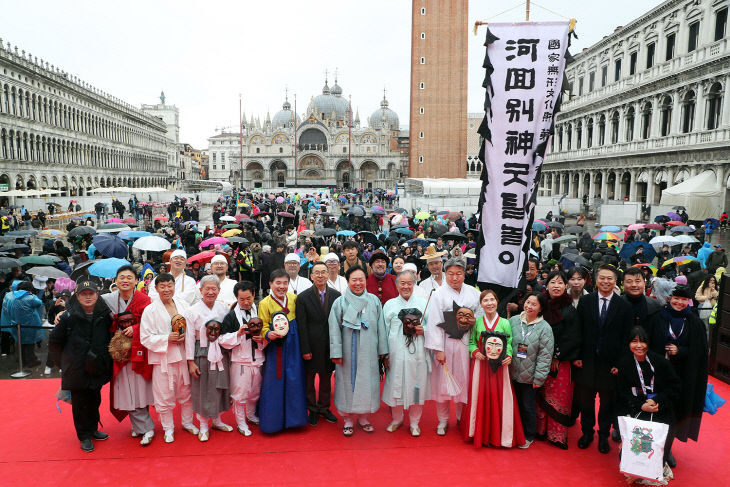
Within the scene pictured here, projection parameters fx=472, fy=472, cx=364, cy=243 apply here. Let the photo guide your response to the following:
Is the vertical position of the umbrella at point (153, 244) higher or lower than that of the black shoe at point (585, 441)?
higher

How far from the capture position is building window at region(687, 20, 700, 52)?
23.8 meters

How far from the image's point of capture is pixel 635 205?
808 inches

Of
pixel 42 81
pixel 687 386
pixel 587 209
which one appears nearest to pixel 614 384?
pixel 687 386

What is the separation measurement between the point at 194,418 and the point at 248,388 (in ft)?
3.30

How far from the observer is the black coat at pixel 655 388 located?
4.01 meters

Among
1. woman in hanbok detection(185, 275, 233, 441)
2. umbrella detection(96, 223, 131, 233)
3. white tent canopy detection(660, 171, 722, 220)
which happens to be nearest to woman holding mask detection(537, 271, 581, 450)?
woman in hanbok detection(185, 275, 233, 441)

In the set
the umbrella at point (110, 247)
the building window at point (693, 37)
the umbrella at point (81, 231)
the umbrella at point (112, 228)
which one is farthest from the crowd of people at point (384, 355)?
the building window at point (693, 37)

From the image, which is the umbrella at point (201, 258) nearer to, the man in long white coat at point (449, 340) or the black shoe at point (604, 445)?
the man in long white coat at point (449, 340)

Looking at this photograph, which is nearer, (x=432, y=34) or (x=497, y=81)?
(x=497, y=81)

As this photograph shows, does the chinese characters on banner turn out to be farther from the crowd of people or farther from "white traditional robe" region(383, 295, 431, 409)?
"white traditional robe" region(383, 295, 431, 409)

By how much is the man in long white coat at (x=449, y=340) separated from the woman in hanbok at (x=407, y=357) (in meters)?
0.11

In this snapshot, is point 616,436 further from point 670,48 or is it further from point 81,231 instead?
point 670,48

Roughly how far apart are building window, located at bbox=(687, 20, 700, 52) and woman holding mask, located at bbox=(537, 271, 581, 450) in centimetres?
2624

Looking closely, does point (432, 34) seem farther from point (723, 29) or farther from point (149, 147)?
point (149, 147)
